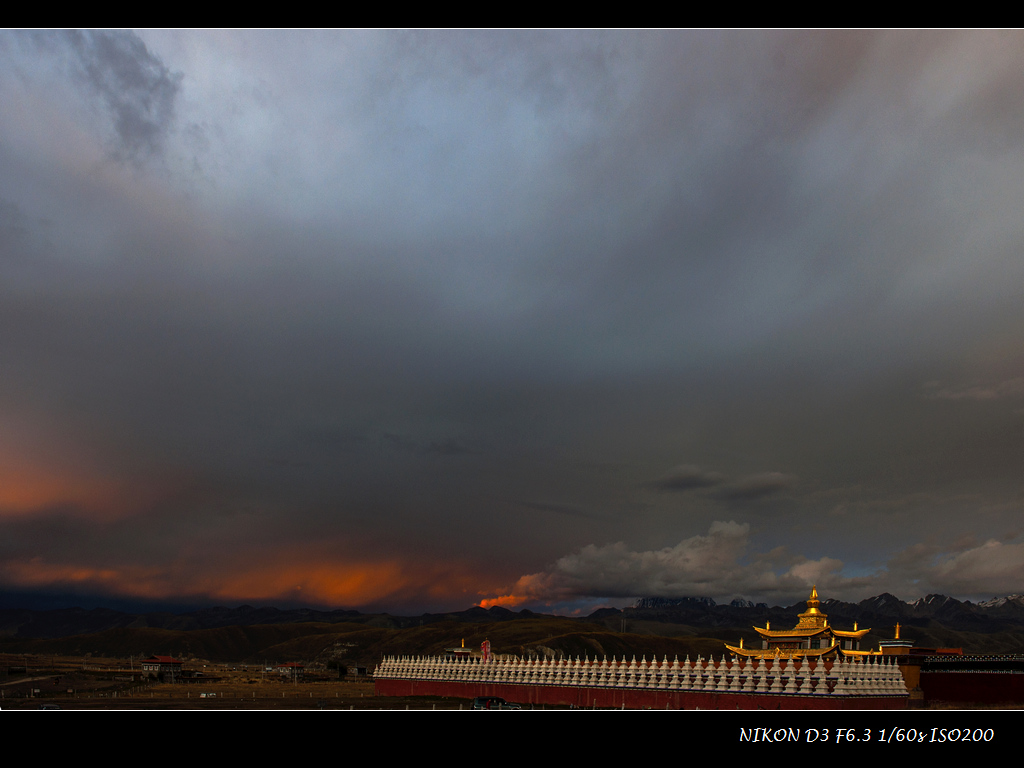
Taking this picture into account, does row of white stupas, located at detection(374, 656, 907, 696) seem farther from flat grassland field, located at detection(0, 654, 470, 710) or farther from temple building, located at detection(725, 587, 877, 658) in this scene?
flat grassland field, located at detection(0, 654, 470, 710)

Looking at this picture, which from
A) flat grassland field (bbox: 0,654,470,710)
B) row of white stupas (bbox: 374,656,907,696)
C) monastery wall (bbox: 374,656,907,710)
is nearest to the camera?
monastery wall (bbox: 374,656,907,710)

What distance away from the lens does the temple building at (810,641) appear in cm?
5453

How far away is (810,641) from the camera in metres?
56.5

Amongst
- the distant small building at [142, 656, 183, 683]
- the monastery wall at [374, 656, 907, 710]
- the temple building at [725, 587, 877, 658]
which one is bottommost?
the distant small building at [142, 656, 183, 683]

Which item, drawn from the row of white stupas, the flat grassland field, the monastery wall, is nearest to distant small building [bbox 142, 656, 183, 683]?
the flat grassland field

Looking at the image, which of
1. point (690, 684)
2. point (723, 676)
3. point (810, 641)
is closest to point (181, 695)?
point (690, 684)

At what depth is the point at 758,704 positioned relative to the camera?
4869 cm

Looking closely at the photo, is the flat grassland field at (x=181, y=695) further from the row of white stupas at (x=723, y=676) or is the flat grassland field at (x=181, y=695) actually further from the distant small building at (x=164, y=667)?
the row of white stupas at (x=723, y=676)

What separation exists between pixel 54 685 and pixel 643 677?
82.6 m

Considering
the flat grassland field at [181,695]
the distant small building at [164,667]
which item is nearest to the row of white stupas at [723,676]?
the flat grassland field at [181,695]

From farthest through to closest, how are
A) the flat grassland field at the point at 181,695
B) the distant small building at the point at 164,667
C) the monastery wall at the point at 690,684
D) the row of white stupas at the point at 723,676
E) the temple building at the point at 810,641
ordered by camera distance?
the distant small building at the point at 164,667 → the flat grassland field at the point at 181,695 → the temple building at the point at 810,641 → the row of white stupas at the point at 723,676 → the monastery wall at the point at 690,684

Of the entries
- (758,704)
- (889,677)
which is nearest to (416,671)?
(758,704)

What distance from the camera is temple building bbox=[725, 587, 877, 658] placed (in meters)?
54.5
